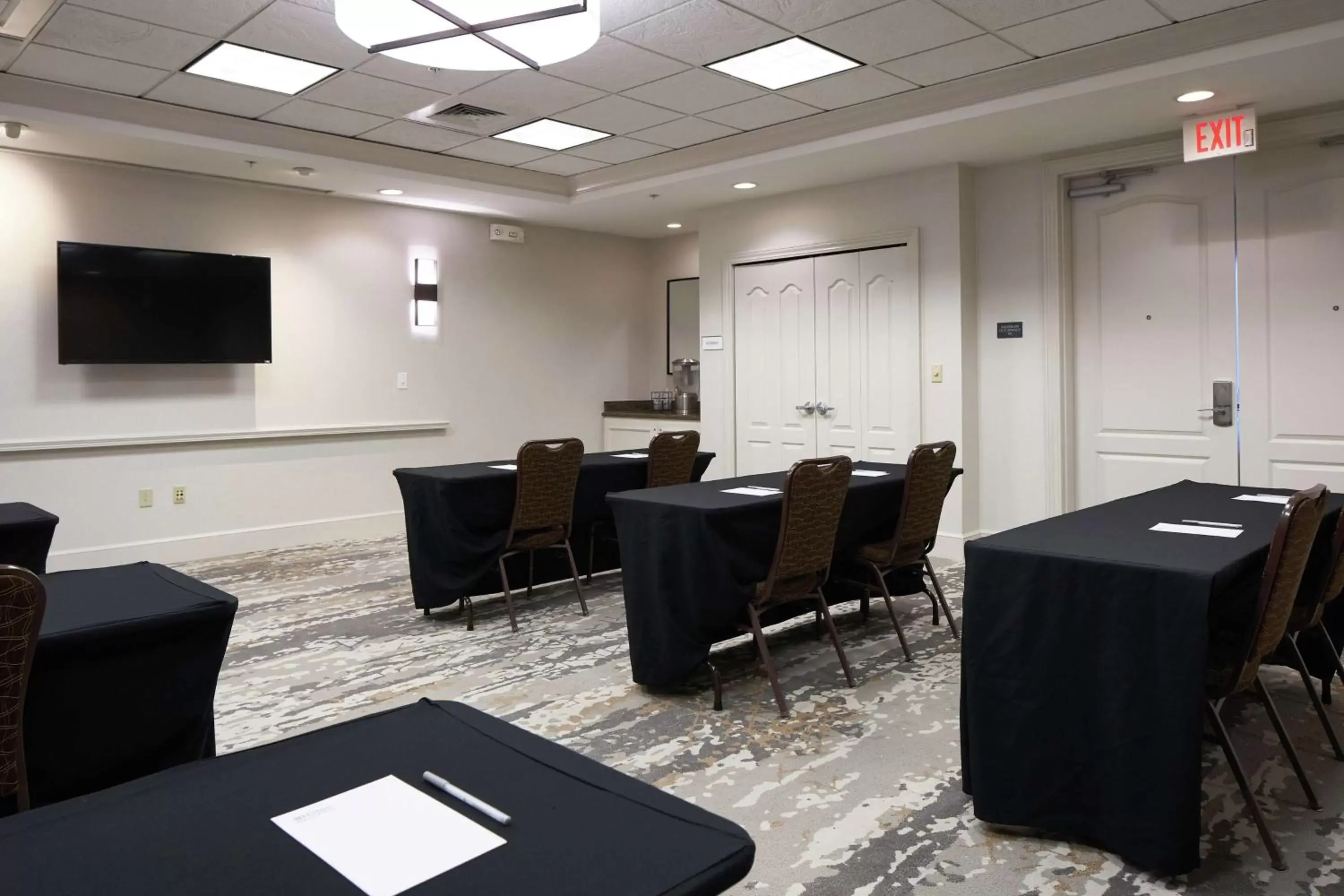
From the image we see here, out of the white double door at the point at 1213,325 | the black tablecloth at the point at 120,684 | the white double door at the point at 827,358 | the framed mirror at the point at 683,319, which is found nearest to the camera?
the black tablecloth at the point at 120,684

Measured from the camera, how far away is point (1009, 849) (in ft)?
7.67

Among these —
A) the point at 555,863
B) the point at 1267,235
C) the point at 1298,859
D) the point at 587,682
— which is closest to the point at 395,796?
the point at 555,863

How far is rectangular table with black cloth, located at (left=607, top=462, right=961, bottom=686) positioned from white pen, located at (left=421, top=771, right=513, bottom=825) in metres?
2.23

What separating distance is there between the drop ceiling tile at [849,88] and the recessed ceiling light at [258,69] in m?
2.47

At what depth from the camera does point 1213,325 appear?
5348mm

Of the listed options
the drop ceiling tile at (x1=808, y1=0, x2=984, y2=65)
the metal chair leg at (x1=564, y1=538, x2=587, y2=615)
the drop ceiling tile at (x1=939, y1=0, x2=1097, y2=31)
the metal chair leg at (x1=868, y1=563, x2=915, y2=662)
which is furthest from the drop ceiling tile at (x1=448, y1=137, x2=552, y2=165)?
the metal chair leg at (x1=868, y1=563, x2=915, y2=662)

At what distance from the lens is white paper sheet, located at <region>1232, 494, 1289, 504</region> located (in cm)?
331

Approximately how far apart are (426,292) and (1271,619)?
21.5 ft

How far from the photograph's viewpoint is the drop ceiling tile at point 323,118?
5219 millimetres

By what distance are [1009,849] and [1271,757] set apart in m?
1.13

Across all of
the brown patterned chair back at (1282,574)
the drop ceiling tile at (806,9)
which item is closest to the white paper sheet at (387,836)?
the brown patterned chair back at (1282,574)

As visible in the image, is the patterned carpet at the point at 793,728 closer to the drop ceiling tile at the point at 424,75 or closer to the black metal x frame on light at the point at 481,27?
the black metal x frame on light at the point at 481,27

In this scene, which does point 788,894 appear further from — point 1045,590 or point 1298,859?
point 1298,859

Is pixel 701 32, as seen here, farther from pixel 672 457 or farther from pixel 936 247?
pixel 936 247
